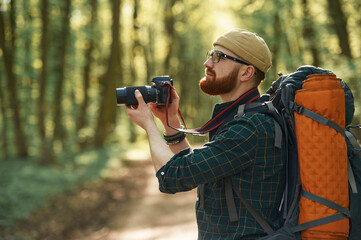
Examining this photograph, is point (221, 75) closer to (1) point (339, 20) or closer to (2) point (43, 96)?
(1) point (339, 20)

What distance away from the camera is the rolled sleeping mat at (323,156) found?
2045 millimetres

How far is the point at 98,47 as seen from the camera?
86.5 ft

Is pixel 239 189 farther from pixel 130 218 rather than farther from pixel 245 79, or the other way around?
pixel 130 218

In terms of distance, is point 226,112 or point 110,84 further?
point 110,84

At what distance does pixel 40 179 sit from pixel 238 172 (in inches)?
425

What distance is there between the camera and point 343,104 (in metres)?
2.16

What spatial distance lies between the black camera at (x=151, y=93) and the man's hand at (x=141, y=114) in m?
0.04

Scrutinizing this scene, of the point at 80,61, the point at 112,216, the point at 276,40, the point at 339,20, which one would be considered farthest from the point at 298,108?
the point at 80,61

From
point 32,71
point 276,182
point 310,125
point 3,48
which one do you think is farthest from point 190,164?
point 32,71

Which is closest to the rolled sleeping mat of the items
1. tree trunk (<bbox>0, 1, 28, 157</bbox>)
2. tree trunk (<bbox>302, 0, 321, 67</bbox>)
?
tree trunk (<bbox>302, 0, 321, 67</bbox>)

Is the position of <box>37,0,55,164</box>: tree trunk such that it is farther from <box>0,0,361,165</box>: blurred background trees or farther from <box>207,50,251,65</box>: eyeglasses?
<box>207,50,251,65</box>: eyeglasses

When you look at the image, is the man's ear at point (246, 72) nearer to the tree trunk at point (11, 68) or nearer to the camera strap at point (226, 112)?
the camera strap at point (226, 112)

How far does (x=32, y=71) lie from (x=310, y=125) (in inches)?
692

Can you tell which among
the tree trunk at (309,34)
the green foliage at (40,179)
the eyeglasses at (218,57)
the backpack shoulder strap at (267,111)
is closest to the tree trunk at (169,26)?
the green foliage at (40,179)
